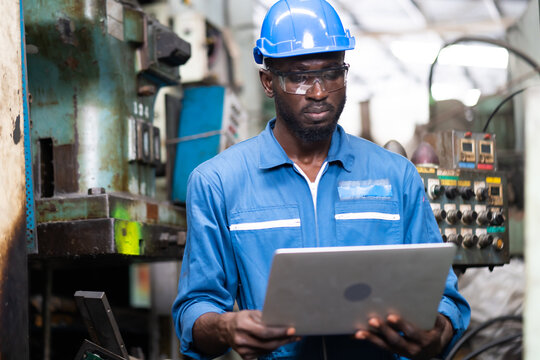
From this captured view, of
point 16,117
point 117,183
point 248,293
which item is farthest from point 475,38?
point 16,117

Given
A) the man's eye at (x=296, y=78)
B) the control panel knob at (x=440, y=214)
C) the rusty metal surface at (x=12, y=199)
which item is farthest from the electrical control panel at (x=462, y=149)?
the rusty metal surface at (x=12, y=199)

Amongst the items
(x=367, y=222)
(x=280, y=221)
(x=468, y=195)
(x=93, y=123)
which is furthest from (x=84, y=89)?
(x=468, y=195)

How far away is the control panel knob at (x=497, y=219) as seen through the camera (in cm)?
251

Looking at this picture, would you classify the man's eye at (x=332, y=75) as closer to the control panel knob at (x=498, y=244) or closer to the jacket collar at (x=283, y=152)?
the jacket collar at (x=283, y=152)

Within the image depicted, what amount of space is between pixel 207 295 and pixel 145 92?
113cm

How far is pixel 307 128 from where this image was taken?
1.72 metres

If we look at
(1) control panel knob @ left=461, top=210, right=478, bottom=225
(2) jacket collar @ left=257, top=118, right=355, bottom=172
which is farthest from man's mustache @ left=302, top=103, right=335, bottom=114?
(1) control panel knob @ left=461, top=210, right=478, bottom=225

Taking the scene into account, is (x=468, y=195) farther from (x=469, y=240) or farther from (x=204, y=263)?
(x=204, y=263)

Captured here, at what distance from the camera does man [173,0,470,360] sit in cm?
163

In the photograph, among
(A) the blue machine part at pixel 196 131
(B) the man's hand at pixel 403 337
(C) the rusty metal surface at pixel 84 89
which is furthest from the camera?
(A) the blue machine part at pixel 196 131

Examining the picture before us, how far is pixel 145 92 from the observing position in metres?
2.53

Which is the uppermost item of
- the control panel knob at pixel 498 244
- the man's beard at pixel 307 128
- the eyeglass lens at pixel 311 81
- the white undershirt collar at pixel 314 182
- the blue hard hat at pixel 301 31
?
the blue hard hat at pixel 301 31

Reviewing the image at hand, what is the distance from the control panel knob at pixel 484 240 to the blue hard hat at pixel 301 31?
1.03 metres

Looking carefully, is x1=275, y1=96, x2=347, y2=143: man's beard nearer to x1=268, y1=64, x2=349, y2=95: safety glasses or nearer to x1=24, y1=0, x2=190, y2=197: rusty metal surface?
x1=268, y1=64, x2=349, y2=95: safety glasses
